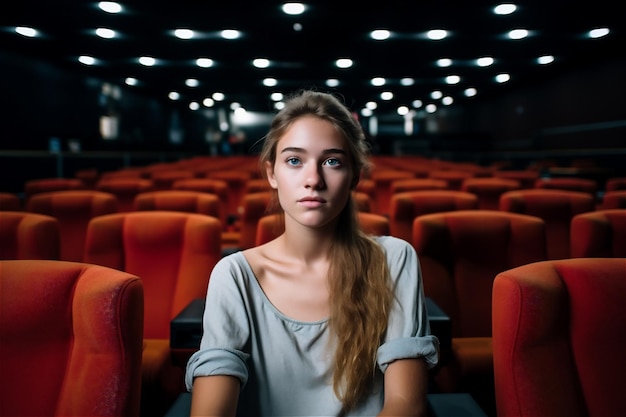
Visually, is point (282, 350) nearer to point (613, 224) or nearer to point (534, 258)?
point (534, 258)

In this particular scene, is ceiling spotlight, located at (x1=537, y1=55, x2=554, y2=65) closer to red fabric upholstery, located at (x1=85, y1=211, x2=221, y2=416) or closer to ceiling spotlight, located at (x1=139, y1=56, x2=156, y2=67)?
ceiling spotlight, located at (x1=139, y1=56, x2=156, y2=67)

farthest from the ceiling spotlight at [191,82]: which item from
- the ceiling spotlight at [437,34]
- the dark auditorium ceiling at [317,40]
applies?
the ceiling spotlight at [437,34]

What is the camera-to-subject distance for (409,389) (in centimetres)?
109

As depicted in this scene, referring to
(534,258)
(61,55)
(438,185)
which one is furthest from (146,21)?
(534,258)

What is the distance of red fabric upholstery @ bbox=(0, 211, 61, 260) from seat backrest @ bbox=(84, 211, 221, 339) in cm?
26

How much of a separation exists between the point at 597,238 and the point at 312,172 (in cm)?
140

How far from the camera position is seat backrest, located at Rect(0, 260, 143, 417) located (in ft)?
3.28

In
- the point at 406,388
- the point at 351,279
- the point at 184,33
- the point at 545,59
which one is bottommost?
the point at 406,388

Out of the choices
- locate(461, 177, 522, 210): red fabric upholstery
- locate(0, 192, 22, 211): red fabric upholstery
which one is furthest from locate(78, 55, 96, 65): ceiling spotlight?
locate(461, 177, 522, 210): red fabric upholstery

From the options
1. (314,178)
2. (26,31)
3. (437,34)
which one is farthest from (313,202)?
(437,34)

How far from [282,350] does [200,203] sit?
2.13 meters

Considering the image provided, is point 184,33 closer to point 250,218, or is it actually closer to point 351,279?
point 250,218

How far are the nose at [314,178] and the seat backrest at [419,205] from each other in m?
1.85

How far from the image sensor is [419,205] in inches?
128
